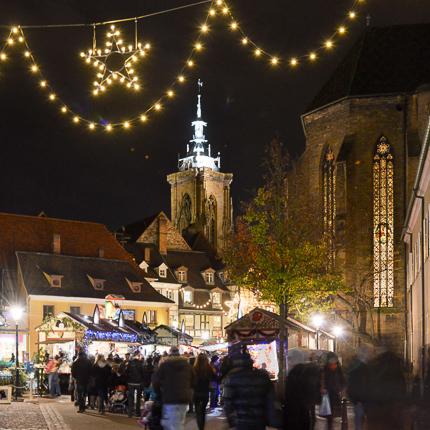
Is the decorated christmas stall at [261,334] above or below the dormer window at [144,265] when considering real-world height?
below

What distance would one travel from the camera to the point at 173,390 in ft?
35.7

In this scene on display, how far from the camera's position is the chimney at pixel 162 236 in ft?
222

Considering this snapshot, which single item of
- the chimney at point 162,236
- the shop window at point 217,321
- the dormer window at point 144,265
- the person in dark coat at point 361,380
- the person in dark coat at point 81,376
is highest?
the chimney at point 162,236

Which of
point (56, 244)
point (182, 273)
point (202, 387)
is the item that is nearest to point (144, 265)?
point (182, 273)

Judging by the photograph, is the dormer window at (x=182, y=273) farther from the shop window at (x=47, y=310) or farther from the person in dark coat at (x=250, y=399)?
the person in dark coat at (x=250, y=399)

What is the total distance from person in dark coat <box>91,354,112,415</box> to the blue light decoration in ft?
27.2

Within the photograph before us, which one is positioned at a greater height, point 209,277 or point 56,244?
point 56,244

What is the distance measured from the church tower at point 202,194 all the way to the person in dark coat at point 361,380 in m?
83.3

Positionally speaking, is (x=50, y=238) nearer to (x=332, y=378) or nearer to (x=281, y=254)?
(x=281, y=254)

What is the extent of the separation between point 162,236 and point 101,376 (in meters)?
49.0

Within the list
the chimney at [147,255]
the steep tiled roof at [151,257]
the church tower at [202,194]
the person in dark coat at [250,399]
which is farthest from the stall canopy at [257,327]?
the church tower at [202,194]

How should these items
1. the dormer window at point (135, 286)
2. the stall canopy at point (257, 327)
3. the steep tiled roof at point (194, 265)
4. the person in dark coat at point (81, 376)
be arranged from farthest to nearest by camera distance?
the steep tiled roof at point (194, 265) → the dormer window at point (135, 286) → the stall canopy at point (257, 327) → the person in dark coat at point (81, 376)

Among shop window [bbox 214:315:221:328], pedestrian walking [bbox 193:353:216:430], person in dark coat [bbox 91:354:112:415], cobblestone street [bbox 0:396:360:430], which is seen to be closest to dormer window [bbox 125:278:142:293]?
shop window [bbox 214:315:221:328]

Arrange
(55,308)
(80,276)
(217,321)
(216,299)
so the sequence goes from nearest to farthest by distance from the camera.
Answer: (55,308)
(80,276)
(217,321)
(216,299)
